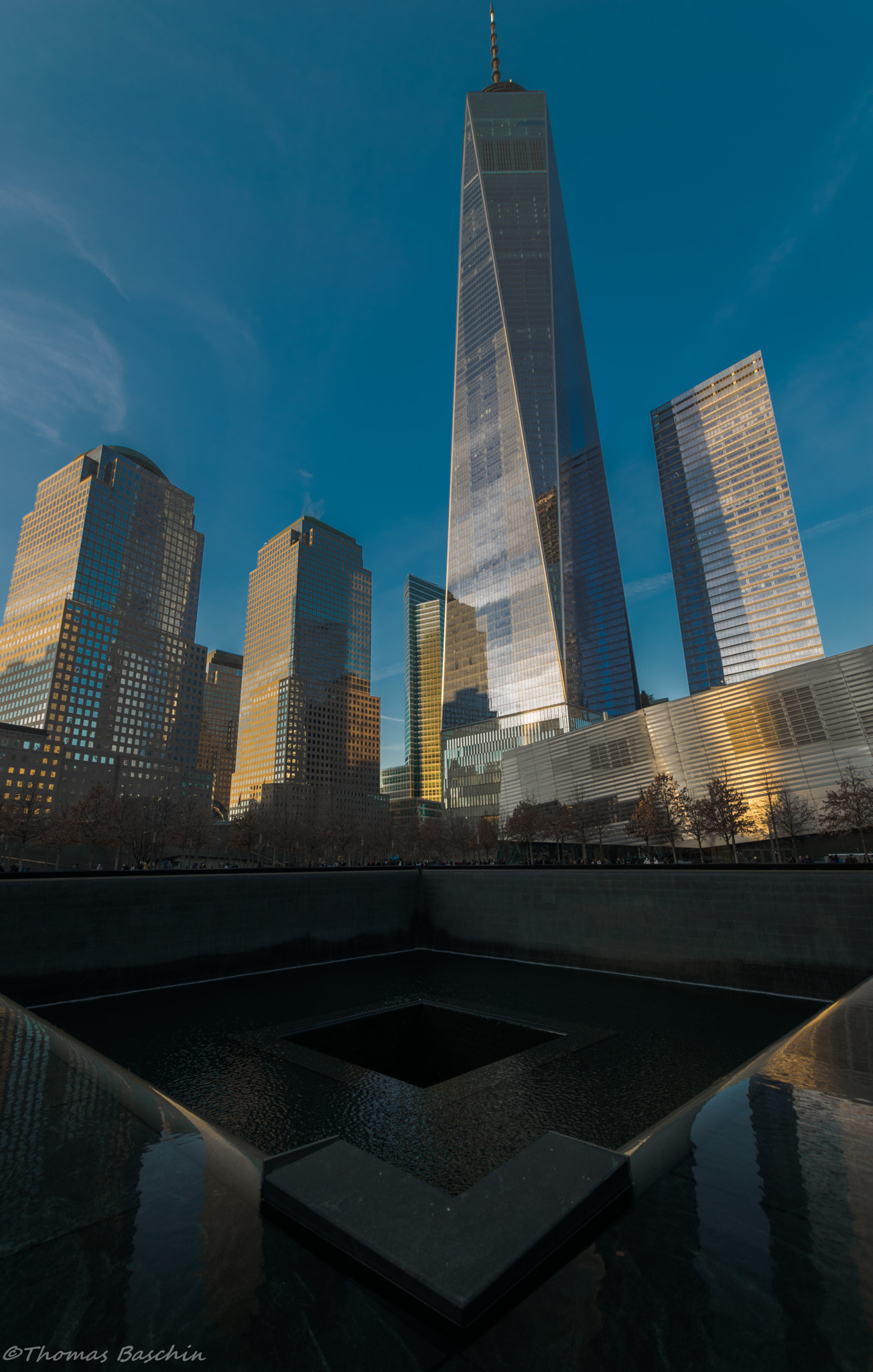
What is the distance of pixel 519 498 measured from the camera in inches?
5994

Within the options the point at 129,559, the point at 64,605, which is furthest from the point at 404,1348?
the point at 129,559

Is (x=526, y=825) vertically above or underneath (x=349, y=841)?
above

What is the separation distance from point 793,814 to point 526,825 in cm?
3049

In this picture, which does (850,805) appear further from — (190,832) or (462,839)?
(190,832)

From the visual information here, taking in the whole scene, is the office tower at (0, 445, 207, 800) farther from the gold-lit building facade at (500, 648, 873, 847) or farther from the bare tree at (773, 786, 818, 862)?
the bare tree at (773, 786, 818, 862)

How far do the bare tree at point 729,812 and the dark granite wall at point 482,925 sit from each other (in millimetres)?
32374

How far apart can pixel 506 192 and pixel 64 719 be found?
7825 inches

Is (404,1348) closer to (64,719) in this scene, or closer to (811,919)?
(811,919)

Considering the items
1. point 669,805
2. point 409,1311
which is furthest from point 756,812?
point 409,1311

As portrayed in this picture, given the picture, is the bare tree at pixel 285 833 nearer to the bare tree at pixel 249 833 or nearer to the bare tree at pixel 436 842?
the bare tree at pixel 249 833

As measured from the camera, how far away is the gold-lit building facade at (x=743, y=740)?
2311 inches

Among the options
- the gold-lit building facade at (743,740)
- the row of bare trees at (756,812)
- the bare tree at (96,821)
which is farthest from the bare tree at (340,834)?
the row of bare trees at (756,812)

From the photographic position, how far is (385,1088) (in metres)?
14.3

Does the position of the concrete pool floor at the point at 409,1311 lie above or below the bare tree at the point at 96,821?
below
